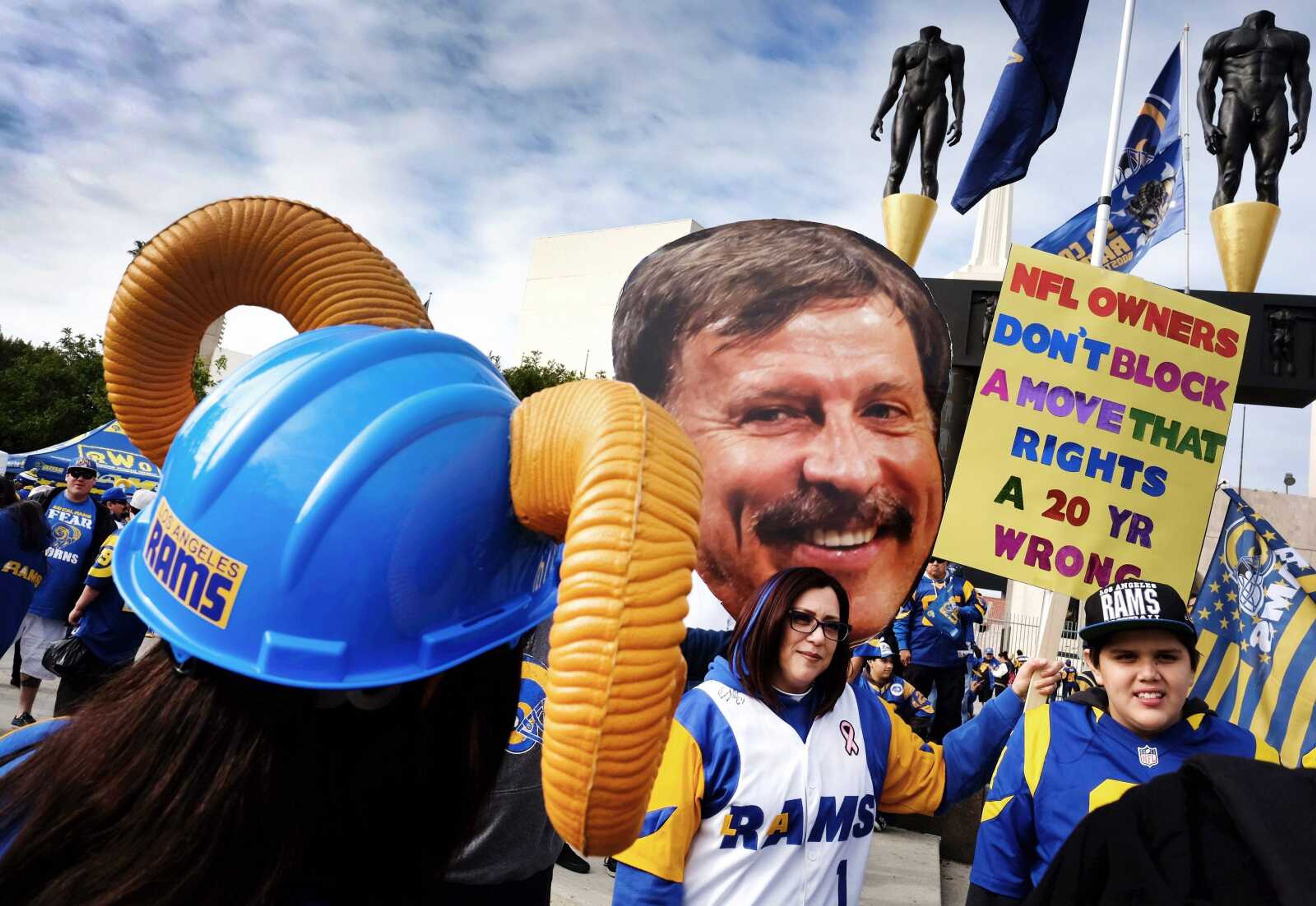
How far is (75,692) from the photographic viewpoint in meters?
4.91

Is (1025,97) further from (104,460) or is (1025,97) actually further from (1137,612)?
(104,460)

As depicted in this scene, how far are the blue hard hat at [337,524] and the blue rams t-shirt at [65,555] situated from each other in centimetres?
647

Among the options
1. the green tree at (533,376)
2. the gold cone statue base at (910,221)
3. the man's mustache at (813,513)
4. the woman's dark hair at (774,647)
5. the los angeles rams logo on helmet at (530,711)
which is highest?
the green tree at (533,376)

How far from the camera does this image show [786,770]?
6.57 ft

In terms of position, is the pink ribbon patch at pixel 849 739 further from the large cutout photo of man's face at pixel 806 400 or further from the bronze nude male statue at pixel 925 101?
the bronze nude male statue at pixel 925 101

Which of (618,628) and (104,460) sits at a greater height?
(104,460)

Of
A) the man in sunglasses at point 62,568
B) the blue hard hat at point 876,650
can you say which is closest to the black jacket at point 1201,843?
the blue hard hat at point 876,650

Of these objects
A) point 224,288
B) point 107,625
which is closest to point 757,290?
point 224,288

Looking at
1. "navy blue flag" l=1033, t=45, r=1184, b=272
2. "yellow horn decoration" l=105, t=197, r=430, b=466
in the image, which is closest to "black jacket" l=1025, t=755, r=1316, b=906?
"yellow horn decoration" l=105, t=197, r=430, b=466

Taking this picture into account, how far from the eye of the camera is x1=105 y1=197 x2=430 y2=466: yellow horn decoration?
1.07m

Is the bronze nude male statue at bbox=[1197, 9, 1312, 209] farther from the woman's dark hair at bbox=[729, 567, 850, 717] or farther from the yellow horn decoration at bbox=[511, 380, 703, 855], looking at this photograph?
the yellow horn decoration at bbox=[511, 380, 703, 855]

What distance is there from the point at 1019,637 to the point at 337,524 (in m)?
21.8

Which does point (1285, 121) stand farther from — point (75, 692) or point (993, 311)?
point (75, 692)

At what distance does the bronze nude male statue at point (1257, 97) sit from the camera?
5270mm
